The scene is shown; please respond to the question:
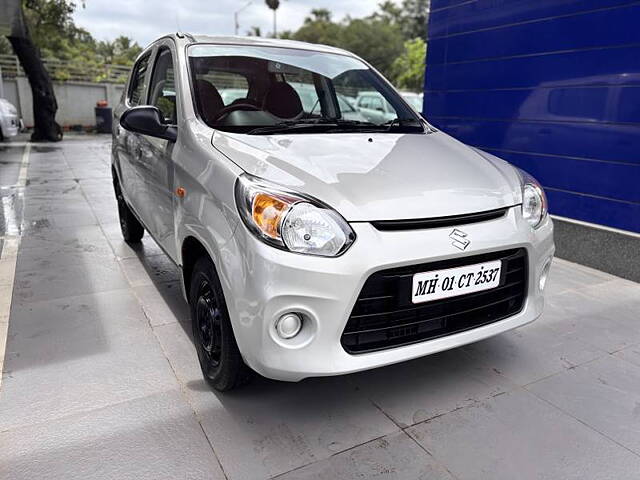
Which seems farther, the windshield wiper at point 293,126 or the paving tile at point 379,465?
the windshield wiper at point 293,126

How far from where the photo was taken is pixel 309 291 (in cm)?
175

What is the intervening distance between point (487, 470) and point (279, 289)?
1.02 meters

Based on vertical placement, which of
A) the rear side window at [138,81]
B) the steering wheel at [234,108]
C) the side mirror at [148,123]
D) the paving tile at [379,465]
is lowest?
the paving tile at [379,465]

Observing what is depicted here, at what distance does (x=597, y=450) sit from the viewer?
1982mm

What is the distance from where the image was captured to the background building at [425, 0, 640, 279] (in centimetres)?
390

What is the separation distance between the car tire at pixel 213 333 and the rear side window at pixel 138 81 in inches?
75.0

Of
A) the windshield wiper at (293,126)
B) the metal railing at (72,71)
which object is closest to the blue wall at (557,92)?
the windshield wiper at (293,126)

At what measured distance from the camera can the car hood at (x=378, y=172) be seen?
6.23ft

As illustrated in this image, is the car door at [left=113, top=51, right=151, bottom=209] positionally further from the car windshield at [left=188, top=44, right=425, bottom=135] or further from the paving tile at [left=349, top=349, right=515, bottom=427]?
the paving tile at [left=349, top=349, right=515, bottom=427]

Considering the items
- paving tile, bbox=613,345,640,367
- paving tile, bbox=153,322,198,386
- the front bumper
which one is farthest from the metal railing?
paving tile, bbox=613,345,640,367

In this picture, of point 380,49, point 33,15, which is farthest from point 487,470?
point 380,49

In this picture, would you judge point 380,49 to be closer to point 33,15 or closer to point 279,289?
point 33,15

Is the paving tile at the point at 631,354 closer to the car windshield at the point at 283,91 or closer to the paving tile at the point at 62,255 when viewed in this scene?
the car windshield at the point at 283,91

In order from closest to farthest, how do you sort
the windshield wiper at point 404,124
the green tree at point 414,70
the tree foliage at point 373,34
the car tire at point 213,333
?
the car tire at point 213,333 → the windshield wiper at point 404,124 → the green tree at point 414,70 → the tree foliage at point 373,34
